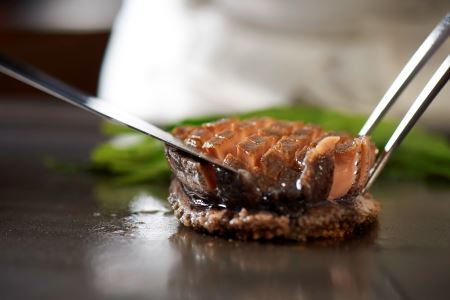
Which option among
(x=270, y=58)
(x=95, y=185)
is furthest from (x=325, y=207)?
(x=270, y=58)

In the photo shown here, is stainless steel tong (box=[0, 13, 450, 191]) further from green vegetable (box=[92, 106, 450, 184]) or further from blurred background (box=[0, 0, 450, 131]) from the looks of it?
blurred background (box=[0, 0, 450, 131])

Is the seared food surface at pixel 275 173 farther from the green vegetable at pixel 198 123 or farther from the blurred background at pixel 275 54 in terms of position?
the blurred background at pixel 275 54

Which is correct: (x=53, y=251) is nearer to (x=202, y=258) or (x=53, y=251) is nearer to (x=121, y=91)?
(x=202, y=258)

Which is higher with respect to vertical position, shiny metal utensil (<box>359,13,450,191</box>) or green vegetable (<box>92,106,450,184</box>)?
shiny metal utensil (<box>359,13,450,191</box>)

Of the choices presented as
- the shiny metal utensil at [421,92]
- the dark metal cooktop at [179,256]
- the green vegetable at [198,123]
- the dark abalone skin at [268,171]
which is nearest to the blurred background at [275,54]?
the green vegetable at [198,123]

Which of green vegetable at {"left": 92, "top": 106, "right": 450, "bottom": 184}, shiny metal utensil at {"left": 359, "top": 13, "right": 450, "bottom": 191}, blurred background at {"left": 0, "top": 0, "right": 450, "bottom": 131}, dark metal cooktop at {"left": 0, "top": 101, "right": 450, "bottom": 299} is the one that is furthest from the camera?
blurred background at {"left": 0, "top": 0, "right": 450, "bottom": 131}

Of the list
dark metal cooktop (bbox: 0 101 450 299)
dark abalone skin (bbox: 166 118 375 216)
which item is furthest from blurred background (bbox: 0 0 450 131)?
dark abalone skin (bbox: 166 118 375 216)
